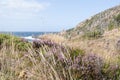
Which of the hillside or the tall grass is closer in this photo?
the tall grass

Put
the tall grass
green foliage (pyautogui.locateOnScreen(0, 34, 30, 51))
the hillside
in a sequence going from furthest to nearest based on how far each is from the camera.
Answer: the hillside → green foliage (pyautogui.locateOnScreen(0, 34, 30, 51)) → the tall grass

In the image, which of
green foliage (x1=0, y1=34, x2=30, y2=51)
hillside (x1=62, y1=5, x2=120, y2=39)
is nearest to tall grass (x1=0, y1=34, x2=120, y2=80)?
green foliage (x1=0, y1=34, x2=30, y2=51)

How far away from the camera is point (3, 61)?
291 inches

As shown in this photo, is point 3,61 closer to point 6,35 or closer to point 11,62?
point 11,62

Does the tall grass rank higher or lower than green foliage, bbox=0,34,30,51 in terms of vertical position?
lower

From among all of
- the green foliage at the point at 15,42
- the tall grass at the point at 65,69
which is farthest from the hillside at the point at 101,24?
the tall grass at the point at 65,69

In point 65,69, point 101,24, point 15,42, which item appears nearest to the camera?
point 65,69

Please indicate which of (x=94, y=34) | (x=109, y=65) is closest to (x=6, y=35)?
(x=109, y=65)

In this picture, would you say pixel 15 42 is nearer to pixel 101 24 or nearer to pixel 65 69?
pixel 65 69

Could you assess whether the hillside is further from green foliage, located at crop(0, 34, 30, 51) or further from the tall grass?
the tall grass

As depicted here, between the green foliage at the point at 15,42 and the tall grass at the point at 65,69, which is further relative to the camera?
the green foliage at the point at 15,42

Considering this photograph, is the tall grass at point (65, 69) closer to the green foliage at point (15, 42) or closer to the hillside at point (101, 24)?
the green foliage at point (15, 42)

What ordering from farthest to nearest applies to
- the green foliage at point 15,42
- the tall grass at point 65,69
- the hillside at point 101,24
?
1. the hillside at point 101,24
2. the green foliage at point 15,42
3. the tall grass at point 65,69

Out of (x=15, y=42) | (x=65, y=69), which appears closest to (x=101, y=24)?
(x=15, y=42)
